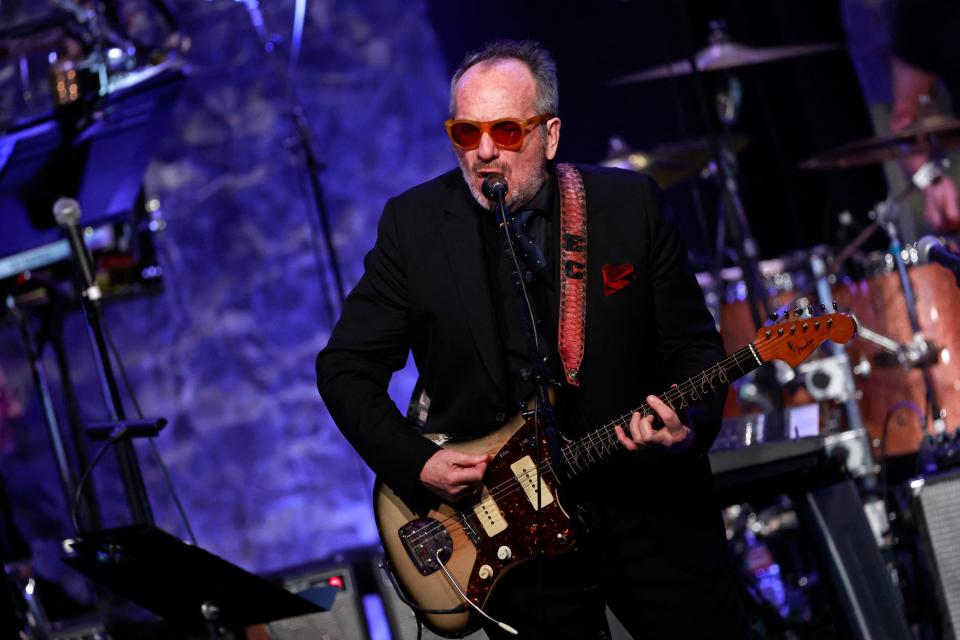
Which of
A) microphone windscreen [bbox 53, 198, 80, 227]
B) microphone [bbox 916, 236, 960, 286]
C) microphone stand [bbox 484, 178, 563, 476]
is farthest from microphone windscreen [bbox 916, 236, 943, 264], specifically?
microphone windscreen [bbox 53, 198, 80, 227]

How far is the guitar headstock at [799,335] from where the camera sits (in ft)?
10.5

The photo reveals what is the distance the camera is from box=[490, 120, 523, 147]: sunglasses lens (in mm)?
3367

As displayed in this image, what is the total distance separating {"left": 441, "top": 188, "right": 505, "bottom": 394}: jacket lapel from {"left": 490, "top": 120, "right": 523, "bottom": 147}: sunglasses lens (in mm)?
301

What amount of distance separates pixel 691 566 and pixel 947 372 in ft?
13.3

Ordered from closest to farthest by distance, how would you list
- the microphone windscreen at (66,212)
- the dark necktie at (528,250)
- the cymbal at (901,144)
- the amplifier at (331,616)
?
the dark necktie at (528,250), the microphone windscreen at (66,212), the amplifier at (331,616), the cymbal at (901,144)

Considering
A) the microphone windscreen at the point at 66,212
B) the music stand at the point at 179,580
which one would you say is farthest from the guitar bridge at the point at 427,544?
the microphone windscreen at the point at 66,212

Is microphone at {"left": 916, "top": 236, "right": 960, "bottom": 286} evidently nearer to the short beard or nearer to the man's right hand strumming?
the short beard

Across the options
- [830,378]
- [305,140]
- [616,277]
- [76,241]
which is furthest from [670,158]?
[616,277]

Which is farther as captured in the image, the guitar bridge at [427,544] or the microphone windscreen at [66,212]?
the microphone windscreen at [66,212]

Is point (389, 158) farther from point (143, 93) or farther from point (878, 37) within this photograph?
point (878, 37)

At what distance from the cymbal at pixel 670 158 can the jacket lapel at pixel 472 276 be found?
318 centimetres

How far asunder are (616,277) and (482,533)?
33.3 inches

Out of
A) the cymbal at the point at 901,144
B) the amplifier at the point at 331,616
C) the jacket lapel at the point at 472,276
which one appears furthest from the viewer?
the cymbal at the point at 901,144

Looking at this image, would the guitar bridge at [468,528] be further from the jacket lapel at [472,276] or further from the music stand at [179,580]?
the music stand at [179,580]
